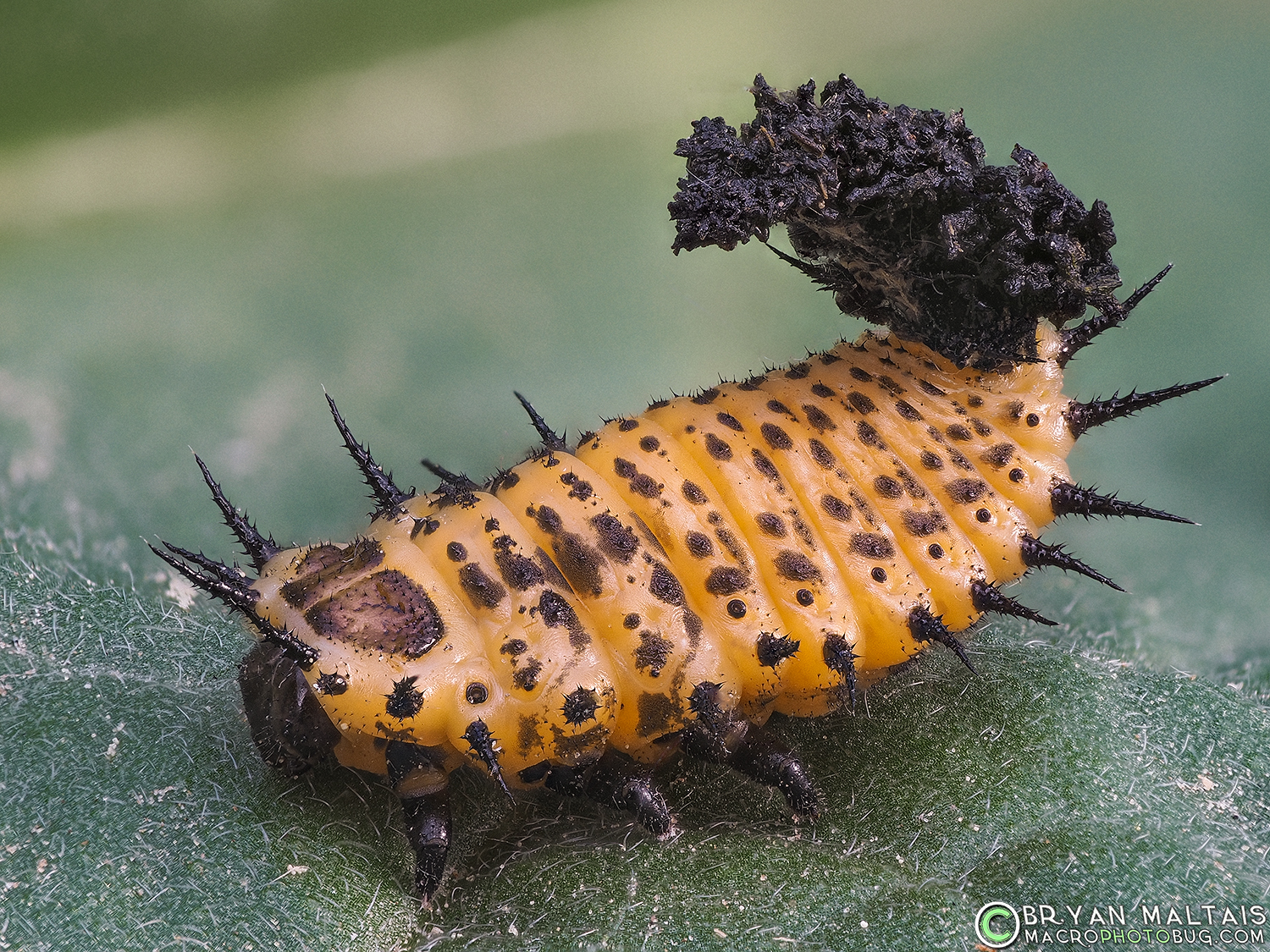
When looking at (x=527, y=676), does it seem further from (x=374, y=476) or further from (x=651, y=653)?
(x=374, y=476)

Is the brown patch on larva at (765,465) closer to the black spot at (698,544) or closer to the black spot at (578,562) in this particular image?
the black spot at (698,544)

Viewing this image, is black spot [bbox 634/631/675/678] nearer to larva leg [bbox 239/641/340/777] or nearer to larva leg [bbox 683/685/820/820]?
larva leg [bbox 683/685/820/820]

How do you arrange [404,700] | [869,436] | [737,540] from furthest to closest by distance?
[869,436] → [737,540] → [404,700]

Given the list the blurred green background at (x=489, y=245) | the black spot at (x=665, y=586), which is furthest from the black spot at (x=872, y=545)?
the blurred green background at (x=489, y=245)

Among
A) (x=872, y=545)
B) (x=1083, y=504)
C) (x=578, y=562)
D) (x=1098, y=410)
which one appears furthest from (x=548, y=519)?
(x=1098, y=410)

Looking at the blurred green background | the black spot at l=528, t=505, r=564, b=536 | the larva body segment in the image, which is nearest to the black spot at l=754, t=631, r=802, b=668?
the larva body segment
